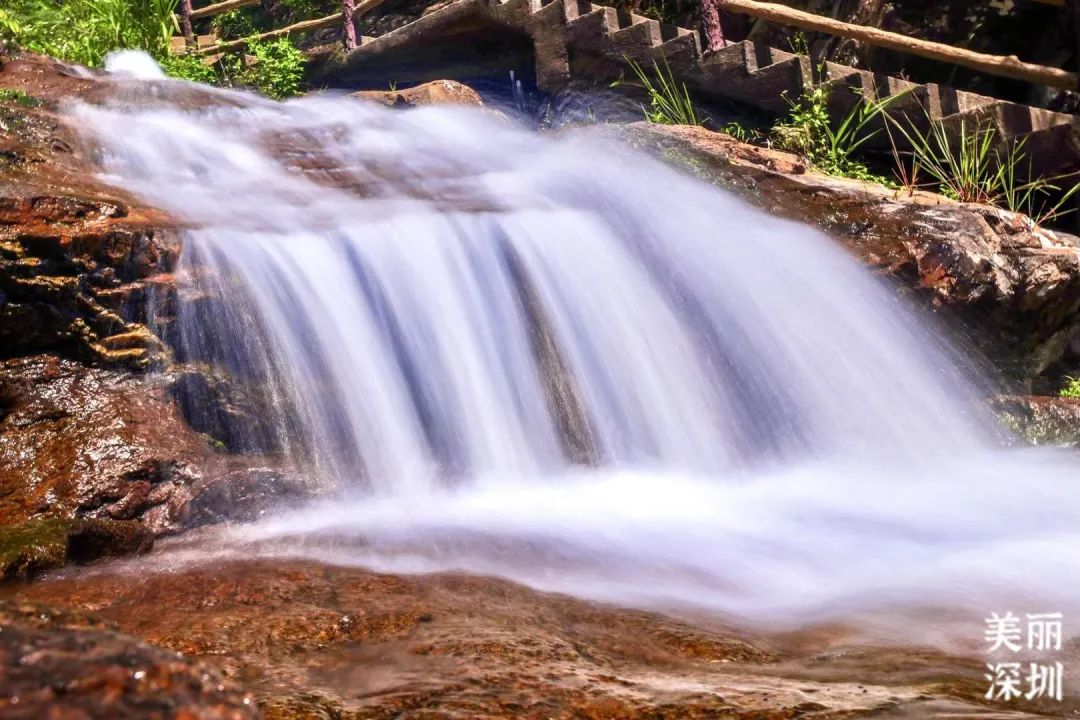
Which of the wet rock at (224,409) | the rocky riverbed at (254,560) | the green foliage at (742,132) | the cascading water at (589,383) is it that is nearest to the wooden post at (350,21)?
the cascading water at (589,383)

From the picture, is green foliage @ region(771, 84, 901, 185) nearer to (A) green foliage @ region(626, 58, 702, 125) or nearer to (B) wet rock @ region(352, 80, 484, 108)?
(A) green foliage @ region(626, 58, 702, 125)

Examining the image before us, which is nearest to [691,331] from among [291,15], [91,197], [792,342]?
[792,342]

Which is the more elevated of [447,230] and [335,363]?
[447,230]

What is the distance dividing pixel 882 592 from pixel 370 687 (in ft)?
6.73

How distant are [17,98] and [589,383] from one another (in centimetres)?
432

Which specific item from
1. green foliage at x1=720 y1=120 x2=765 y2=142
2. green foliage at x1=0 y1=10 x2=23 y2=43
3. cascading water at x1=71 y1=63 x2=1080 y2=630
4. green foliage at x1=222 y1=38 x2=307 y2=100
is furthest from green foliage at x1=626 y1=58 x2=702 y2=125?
green foliage at x1=0 y1=10 x2=23 y2=43

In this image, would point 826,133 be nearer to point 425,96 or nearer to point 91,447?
point 425,96

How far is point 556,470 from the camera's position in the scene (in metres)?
5.64

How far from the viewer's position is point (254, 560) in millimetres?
3744

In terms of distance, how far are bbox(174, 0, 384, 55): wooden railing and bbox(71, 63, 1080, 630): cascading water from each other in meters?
5.73

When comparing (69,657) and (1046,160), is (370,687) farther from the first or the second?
(1046,160)

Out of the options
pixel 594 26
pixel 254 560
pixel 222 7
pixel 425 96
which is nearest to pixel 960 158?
pixel 594 26

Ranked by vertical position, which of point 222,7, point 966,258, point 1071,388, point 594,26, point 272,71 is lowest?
point 1071,388

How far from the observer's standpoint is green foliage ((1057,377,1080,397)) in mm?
7172
